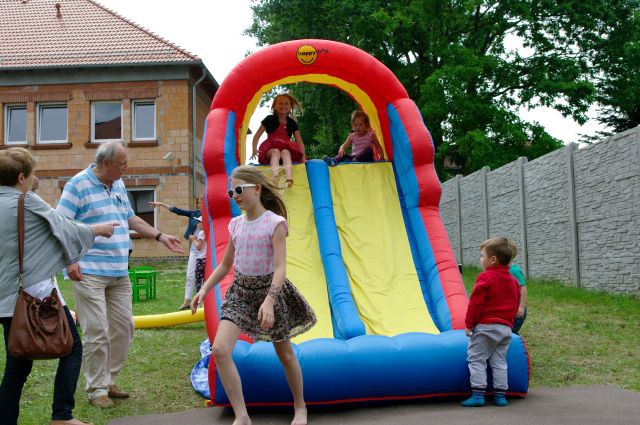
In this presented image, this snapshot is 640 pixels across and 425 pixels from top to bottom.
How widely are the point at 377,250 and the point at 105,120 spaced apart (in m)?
17.2

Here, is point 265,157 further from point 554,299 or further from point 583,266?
point 583,266

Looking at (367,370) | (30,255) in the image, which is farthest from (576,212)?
(30,255)

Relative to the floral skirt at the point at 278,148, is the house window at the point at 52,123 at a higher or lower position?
higher

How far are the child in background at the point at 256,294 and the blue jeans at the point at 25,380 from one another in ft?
2.55

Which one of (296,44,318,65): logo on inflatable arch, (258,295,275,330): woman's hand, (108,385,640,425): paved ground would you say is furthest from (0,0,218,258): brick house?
(258,295,275,330): woman's hand

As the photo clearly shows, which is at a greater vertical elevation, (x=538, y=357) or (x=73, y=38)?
(x=73, y=38)

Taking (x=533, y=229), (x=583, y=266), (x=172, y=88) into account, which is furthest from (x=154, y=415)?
(x=172, y=88)

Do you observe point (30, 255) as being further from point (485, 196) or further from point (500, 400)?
point (485, 196)

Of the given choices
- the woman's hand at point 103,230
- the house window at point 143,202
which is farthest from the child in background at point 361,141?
the house window at point 143,202

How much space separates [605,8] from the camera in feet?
78.4

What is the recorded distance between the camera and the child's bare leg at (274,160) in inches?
289

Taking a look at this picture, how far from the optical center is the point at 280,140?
25.1ft

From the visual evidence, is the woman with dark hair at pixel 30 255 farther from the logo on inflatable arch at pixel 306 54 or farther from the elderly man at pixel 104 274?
the logo on inflatable arch at pixel 306 54

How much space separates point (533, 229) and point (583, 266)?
211 cm
